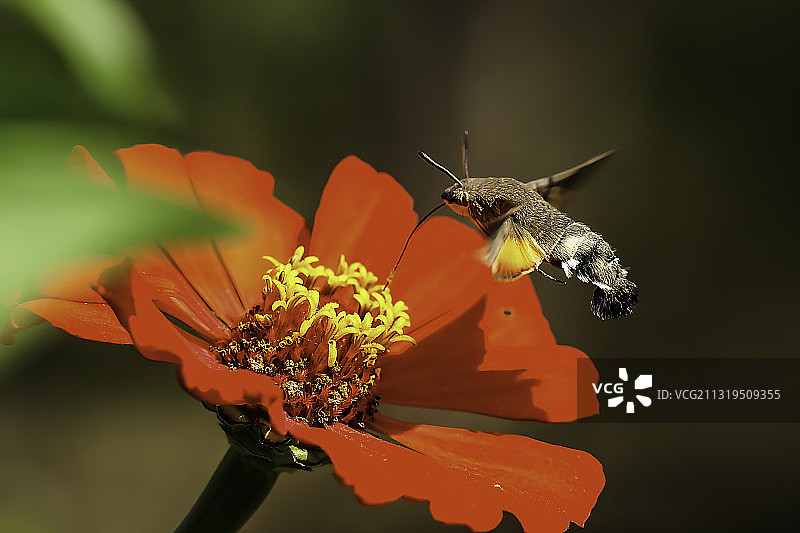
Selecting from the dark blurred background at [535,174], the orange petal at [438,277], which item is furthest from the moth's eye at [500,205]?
the dark blurred background at [535,174]

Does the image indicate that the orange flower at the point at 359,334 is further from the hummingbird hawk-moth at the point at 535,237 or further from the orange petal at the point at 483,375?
the hummingbird hawk-moth at the point at 535,237

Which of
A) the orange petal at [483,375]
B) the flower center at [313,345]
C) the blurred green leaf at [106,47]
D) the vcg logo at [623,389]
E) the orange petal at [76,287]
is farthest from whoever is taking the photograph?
the vcg logo at [623,389]

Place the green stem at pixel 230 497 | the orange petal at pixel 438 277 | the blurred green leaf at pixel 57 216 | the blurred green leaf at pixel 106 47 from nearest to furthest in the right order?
the blurred green leaf at pixel 57 216, the blurred green leaf at pixel 106 47, the green stem at pixel 230 497, the orange petal at pixel 438 277

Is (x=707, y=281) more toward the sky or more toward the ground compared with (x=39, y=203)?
more toward the sky

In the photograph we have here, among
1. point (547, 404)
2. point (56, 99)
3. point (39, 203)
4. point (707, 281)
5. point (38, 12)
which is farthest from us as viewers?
point (707, 281)

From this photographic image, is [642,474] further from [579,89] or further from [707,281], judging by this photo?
[579,89]

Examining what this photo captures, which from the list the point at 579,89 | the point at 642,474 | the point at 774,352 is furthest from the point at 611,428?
the point at 579,89
